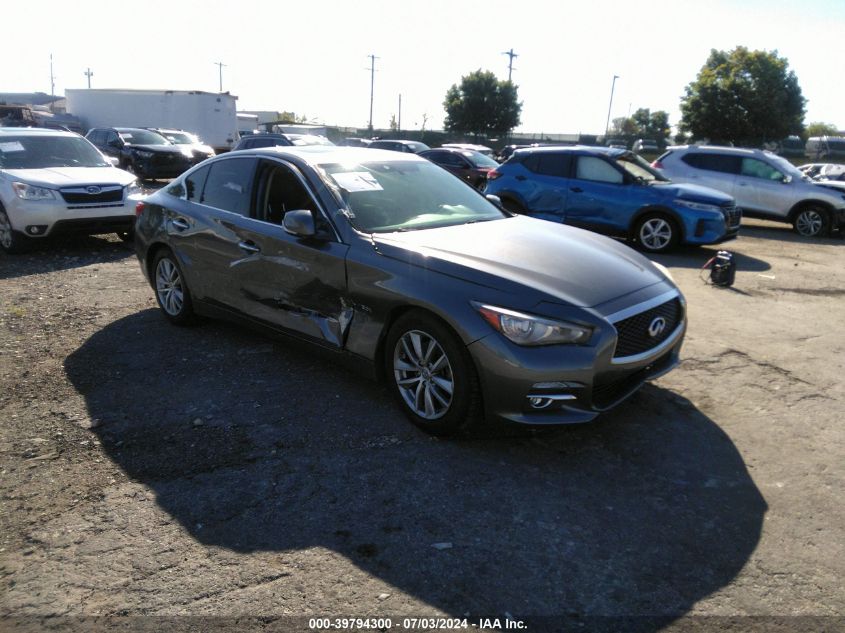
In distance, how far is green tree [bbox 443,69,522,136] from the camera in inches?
2040

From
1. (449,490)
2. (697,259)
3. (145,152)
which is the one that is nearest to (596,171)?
(697,259)

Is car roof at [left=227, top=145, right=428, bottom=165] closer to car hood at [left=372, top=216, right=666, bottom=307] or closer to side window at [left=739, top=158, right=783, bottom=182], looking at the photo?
car hood at [left=372, top=216, right=666, bottom=307]

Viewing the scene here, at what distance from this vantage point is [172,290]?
5816mm

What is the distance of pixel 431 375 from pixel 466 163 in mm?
14885

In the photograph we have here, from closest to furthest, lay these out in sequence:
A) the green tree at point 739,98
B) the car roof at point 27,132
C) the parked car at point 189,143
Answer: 1. the car roof at point 27,132
2. the parked car at point 189,143
3. the green tree at point 739,98

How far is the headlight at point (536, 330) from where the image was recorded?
3.38 m

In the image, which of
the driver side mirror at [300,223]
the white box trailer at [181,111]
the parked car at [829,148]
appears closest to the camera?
the driver side mirror at [300,223]

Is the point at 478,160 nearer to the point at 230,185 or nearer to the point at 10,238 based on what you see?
the point at 10,238

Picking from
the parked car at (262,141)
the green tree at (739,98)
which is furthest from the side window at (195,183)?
the green tree at (739,98)

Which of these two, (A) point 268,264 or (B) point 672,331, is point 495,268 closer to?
(B) point 672,331

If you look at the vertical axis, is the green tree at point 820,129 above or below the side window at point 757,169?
above

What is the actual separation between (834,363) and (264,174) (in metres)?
4.76

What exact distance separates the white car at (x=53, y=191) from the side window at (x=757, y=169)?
11410mm

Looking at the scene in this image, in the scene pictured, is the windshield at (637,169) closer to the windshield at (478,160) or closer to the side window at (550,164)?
the side window at (550,164)
